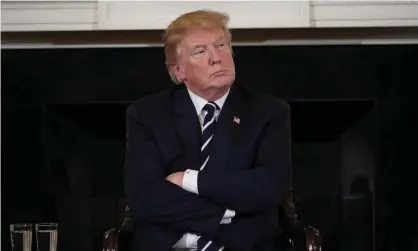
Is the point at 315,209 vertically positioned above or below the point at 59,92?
below

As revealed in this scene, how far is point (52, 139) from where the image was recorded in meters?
2.99

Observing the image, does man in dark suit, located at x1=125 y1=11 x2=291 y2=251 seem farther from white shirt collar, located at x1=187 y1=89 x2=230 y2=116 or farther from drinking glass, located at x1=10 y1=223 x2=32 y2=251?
drinking glass, located at x1=10 y1=223 x2=32 y2=251

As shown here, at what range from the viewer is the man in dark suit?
6.50 feet

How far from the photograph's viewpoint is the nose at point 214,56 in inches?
79.6

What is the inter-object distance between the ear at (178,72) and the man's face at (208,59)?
1.5 inches

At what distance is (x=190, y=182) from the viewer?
1.98m

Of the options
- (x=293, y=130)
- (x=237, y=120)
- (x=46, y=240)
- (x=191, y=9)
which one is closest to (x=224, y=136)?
(x=237, y=120)

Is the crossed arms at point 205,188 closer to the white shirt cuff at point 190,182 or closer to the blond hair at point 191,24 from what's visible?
the white shirt cuff at point 190,182

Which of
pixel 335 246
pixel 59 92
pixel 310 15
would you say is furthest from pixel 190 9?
pixel 335 246

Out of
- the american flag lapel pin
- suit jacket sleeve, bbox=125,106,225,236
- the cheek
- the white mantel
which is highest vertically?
the white mantel

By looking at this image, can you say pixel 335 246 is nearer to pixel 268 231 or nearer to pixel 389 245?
pixel 389 245

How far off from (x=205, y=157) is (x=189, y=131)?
81 mm

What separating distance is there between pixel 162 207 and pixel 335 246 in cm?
126

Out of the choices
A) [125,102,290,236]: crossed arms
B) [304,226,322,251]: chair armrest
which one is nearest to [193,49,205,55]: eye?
[125,102,290,236]: crossed arms
